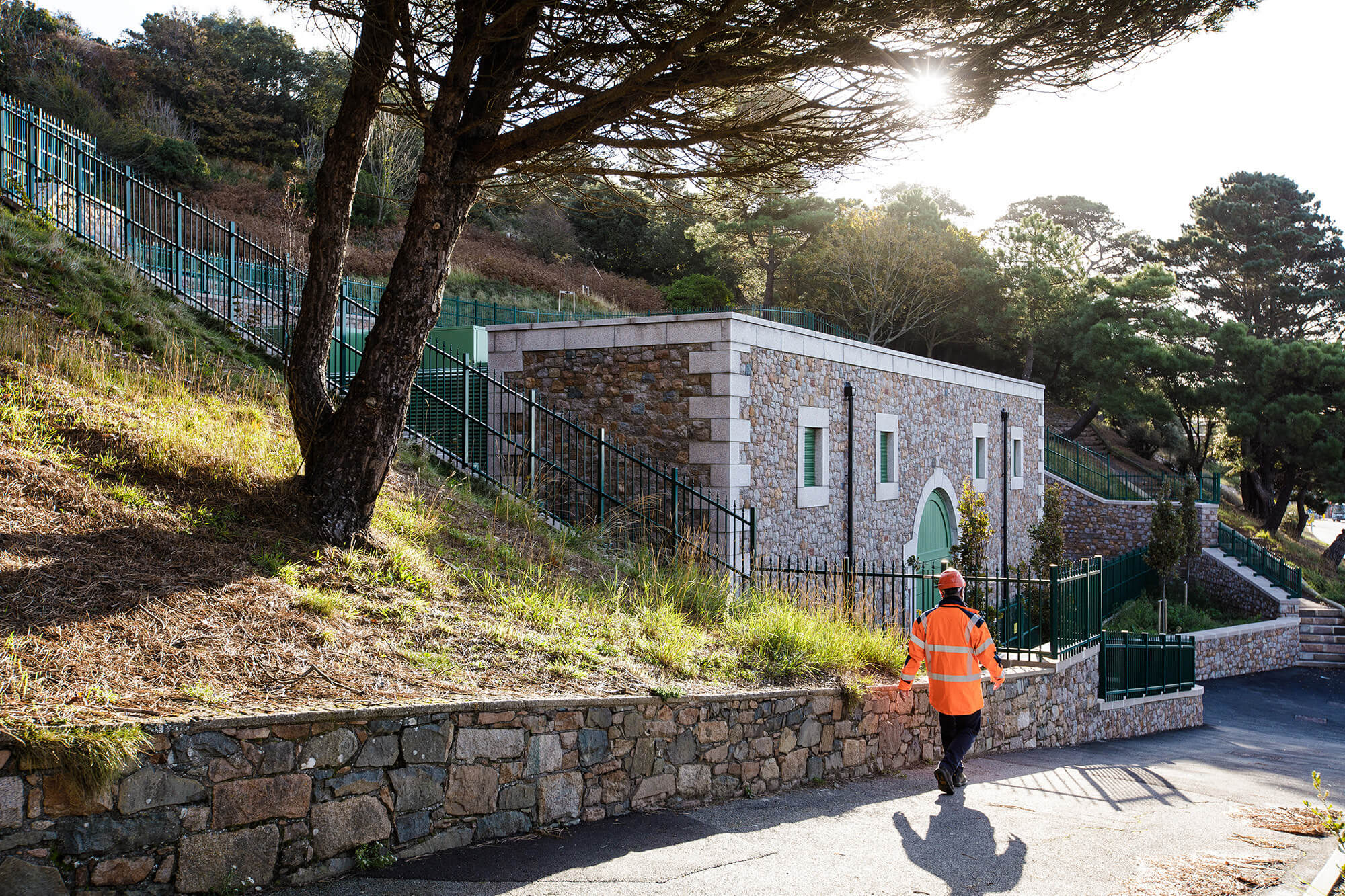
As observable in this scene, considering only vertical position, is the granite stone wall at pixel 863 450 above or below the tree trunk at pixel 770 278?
below

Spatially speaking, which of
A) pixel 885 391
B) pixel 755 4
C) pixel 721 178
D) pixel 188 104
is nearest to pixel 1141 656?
pixel 885 391

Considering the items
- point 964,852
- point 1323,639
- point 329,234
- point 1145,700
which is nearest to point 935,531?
point 1145,700

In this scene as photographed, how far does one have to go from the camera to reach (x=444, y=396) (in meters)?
13.5

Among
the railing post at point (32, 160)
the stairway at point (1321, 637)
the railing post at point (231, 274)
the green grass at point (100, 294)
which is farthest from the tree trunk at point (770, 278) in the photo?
the green grass at point (100, 294)

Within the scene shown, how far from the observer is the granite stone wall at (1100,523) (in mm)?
28922

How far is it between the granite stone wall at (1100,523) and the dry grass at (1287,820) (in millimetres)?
23158

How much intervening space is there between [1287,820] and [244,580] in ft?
Result: 23.8

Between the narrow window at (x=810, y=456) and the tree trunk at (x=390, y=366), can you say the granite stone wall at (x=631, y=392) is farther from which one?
the tree trunk at (x=390, y=366)

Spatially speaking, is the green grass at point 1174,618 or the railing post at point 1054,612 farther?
the green grass at point 1174,618

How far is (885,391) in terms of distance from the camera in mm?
16266

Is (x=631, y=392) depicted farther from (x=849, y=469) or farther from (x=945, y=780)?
(x=945, y=780)

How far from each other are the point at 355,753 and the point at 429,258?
3989 mm

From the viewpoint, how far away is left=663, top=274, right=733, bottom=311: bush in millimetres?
33219

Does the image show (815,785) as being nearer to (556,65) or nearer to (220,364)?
(556,65)
